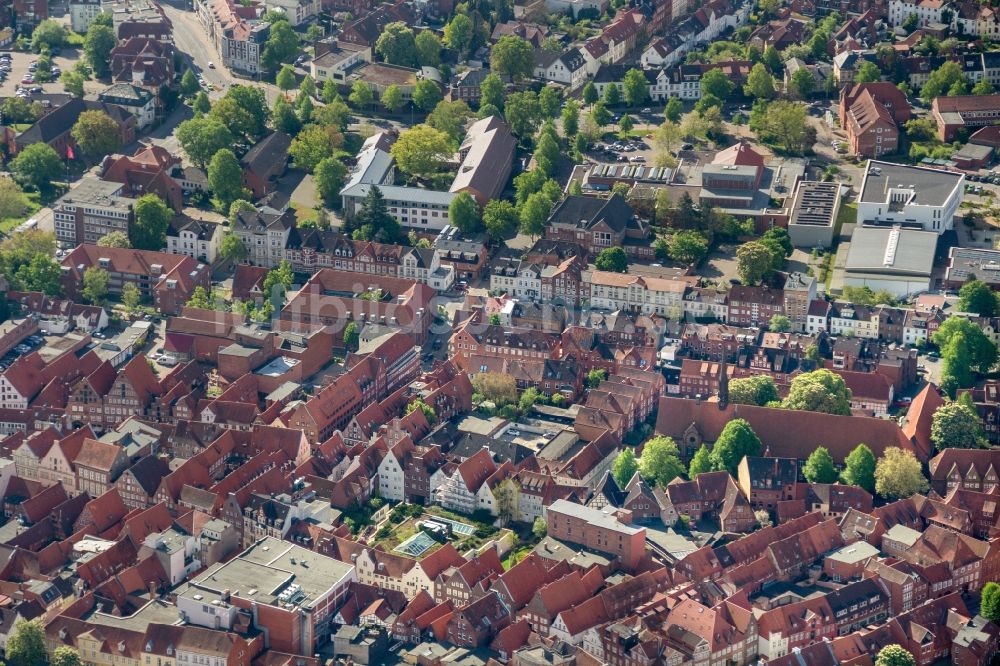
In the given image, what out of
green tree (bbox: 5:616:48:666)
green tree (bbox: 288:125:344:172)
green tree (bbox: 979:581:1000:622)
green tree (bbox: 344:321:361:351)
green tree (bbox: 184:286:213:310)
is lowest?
green tree (bbox: 5:616:48:666)

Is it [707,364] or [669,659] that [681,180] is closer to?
[707,364]

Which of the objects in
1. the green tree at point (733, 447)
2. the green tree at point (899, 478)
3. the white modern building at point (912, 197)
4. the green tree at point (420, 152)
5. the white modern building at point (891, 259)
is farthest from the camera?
the green tree at point (420, 152)

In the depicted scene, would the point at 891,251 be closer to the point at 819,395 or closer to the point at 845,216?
the point at 845,216

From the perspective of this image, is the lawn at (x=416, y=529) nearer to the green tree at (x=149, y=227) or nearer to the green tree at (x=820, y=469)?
the green tree at (x=820, y=469)

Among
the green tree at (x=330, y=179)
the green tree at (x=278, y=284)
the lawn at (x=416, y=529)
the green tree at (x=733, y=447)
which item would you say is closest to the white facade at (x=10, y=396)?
the green tree at (x=278, y=284)

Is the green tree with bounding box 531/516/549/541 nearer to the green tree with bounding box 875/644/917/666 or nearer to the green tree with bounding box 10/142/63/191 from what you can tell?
the green tree with bounding box 875/644/917/666

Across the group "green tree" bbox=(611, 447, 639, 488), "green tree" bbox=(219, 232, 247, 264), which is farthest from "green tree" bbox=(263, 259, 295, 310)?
"green tree" bbox=(611, 447, 639, 488)

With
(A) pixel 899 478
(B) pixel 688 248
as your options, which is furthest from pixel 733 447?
(B) pixel 688 248
